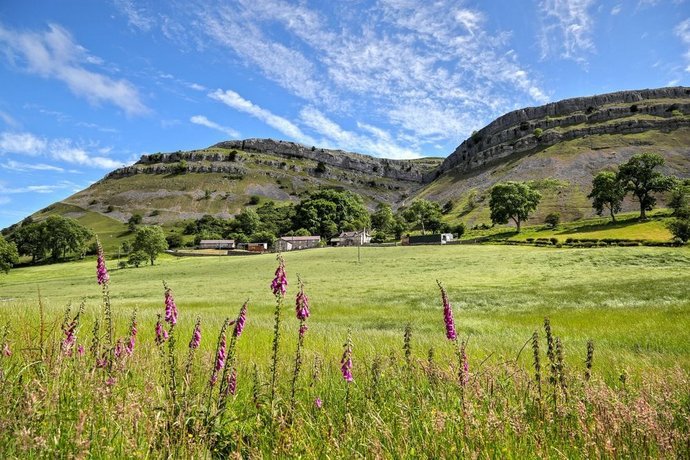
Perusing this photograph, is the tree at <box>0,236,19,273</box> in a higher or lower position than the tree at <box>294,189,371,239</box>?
lower

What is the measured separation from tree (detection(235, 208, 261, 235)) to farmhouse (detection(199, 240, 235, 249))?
18.3 meters

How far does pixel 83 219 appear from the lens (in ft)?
652

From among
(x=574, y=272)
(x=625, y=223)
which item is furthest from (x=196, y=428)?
(x=625, y=223)

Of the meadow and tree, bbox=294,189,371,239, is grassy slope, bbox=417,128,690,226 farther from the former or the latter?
the meadow

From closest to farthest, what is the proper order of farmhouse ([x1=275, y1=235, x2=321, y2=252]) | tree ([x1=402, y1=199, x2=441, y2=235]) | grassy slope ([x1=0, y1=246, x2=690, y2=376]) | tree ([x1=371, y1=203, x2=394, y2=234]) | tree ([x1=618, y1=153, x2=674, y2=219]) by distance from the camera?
1. grassy slope ([x1=0, y1=246, x2=690, y2=376])
2. tree ([x1=618, y1=153, x2=674, y2=219])
3. tree ([x1=402, y1=199, x2=441, y2=235])
4. farmhouse ([x1=275, y1=235, x2=321, y2=252])
5. tree ([x1=371, y1=203, x2=394, y2=234])

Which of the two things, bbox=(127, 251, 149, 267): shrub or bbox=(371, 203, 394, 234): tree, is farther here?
bbox=(371, 203, 394, 234): tree

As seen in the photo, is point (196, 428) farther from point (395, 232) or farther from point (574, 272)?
point (395, 232)

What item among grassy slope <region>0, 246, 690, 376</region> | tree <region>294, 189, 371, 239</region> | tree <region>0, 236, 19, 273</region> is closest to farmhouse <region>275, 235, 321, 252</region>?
tree <region>294, 189, 371, 239</region>

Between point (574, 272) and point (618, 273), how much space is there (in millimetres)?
4250

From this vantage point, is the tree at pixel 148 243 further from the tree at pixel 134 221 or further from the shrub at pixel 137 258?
the tree at pixel 134 221

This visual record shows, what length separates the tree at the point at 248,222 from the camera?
568ft

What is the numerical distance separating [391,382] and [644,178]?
403 feet

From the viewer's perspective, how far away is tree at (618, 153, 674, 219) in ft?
329

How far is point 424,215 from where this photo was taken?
148500 mm
